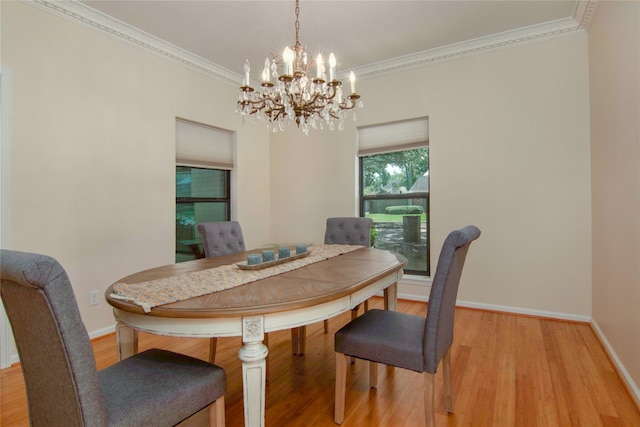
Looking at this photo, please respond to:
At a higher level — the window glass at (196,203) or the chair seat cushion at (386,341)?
the window glass at (196,203)

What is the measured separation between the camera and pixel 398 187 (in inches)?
158

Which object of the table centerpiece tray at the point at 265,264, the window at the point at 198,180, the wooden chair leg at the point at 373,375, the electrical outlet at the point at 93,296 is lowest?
the wooden chair leg at the point at 373,375

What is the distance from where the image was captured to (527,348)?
2.57 m

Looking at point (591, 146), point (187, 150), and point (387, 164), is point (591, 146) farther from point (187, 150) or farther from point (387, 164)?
point (187, 150)

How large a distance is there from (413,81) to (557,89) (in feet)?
4.49

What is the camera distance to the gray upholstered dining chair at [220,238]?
2594 millimetres

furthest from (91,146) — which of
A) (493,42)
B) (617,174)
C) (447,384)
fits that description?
(617,174)

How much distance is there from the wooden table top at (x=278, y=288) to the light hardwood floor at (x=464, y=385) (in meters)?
0.74

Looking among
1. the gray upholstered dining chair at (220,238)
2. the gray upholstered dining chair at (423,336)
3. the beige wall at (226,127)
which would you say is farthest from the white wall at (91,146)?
the gray upholstered dining chair at (423,336)

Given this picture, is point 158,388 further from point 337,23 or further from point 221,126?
point 221,126

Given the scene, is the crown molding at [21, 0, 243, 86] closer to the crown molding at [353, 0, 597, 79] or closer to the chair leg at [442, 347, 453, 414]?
the crown molding at [353, 0, 597, 79]

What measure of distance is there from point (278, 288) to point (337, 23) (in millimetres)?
2539

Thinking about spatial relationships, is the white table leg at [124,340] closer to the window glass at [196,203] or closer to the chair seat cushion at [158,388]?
the chair seat cushion at [158,388]

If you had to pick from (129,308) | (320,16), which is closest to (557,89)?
(320,16)
